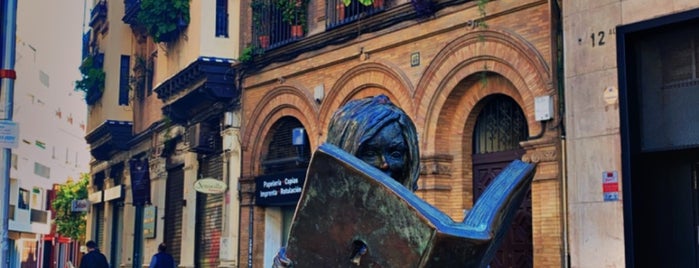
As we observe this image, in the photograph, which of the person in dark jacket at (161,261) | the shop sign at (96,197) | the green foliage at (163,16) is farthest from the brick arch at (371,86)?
the shop sign at (96,197)

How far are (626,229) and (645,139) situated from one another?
1.12 metres

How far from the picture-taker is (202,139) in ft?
67.5

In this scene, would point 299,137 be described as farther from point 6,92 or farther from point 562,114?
point 6,92

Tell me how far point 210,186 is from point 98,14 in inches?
573

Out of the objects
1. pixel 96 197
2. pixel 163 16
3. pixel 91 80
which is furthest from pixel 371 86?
pixel 96 197

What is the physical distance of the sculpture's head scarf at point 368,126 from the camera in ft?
9.58

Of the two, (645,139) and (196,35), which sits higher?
(196,35)

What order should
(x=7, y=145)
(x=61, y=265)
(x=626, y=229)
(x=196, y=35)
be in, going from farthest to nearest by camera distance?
(x=61, y=265)
(x=196, y=35)
(x=626, y=229)
(x=7, y=145)

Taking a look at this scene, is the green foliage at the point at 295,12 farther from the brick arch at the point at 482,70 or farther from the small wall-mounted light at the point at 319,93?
the brick arch at the point at 482,70

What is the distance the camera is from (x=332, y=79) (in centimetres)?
1614

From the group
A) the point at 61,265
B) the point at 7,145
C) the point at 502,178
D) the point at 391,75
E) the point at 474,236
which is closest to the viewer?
the point at 474,236

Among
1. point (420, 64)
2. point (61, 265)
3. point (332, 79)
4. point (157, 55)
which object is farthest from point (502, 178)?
point (61, 265)

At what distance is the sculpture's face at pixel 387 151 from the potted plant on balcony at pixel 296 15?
1418 centimetres

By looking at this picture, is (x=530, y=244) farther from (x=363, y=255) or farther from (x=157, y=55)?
(x=157, y=55)
